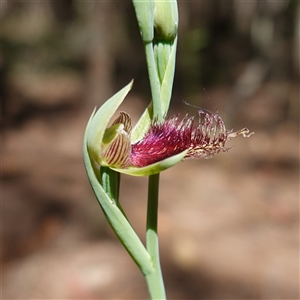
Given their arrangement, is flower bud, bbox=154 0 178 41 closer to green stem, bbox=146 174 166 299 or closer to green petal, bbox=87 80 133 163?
green petal, bbox=87 80 133 163

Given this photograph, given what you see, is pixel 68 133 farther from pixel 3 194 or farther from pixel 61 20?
pixel 61 20

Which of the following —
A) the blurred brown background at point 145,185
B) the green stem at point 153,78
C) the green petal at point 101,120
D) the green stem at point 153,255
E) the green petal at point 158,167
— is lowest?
the blurred brown background at point 145,185

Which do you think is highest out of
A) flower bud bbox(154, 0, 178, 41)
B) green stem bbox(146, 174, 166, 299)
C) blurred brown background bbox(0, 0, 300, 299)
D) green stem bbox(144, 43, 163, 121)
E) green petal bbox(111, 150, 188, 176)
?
flower bud bbox(154, 0, 178, 41)

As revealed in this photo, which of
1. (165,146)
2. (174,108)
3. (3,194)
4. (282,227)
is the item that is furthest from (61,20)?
(165,146)

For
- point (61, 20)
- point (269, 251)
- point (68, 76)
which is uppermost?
point (61, 20)

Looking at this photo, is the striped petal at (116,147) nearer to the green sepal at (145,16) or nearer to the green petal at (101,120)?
the green petal at (101,120)

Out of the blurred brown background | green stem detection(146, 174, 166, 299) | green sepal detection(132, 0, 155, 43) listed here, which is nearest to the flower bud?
green sepal detection(132, 0, 155, 43)

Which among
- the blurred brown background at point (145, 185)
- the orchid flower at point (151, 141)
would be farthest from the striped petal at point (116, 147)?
the blurred brown background at point (145, 185)
